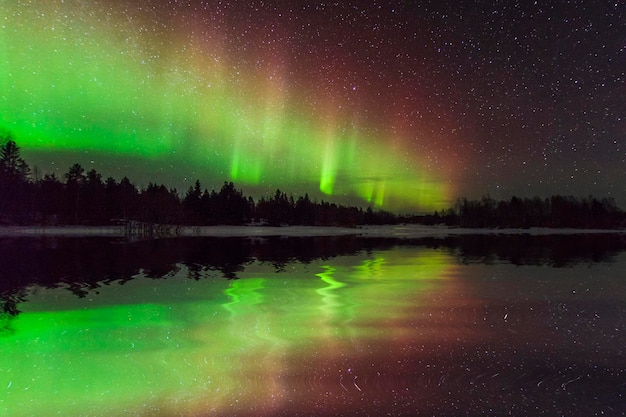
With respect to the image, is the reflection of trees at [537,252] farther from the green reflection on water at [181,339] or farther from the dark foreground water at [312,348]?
the green reflection on water at [181,339]

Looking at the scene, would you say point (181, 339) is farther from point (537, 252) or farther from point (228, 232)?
point (228, 232)

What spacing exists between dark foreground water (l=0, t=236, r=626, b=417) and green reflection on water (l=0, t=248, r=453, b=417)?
2 cm

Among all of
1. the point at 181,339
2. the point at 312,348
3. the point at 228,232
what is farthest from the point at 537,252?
the point at 228,232

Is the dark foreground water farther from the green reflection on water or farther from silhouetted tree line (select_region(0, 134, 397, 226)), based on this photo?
silhouetted tree line (select_region(0, 134, 397, 226))

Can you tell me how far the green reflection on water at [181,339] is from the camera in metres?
3.95

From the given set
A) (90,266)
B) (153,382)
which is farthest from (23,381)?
(90,266)

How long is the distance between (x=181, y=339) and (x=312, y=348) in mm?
1785

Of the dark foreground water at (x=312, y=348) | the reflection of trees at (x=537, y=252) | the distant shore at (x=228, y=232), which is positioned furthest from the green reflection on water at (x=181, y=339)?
the distant shore at (x=228, y=232)

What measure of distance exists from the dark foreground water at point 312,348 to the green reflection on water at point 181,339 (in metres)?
0.02

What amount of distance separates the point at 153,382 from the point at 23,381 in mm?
1288

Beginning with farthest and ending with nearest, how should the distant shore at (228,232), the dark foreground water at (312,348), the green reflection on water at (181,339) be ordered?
the distant shore at (228,232) < the green reflection on water at (181,339) < the dark foreground water at (312,348)

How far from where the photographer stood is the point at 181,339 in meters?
5.76

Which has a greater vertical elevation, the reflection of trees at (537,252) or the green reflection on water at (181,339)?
the reflection of trees at (537,252)

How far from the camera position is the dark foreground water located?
384 centimetres
